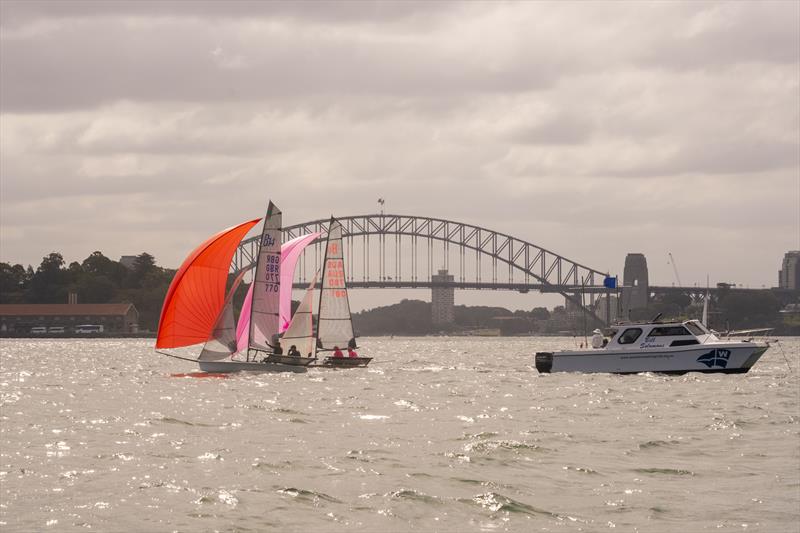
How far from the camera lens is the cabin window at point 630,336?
144 ft

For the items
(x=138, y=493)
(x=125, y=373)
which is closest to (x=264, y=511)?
(x=138, y=493)

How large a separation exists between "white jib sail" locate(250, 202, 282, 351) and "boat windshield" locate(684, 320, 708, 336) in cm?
1453

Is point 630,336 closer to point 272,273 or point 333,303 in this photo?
point 272,273

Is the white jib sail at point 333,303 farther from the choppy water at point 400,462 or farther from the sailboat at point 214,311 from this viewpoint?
the choppy water at point 400,462

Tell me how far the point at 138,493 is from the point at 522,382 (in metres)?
29.0

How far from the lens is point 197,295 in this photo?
4291 centimetres

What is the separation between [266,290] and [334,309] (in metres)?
6.57

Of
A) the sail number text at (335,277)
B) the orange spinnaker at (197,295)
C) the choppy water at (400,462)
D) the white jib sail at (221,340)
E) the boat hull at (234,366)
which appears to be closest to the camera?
the choppy water at (400,462)

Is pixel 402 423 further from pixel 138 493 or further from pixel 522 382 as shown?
pixel 522 382

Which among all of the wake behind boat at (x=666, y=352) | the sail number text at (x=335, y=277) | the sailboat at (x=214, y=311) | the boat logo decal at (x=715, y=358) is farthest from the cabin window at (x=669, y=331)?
the sail number text at (x=335, y=277)

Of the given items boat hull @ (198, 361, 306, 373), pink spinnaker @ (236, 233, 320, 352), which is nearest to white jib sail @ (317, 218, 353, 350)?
pink spinnaker @ (236, 233, 320, 352)

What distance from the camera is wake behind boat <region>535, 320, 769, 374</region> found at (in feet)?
141

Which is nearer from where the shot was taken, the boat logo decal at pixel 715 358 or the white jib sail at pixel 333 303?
the boat logo decal at pixel 715 358

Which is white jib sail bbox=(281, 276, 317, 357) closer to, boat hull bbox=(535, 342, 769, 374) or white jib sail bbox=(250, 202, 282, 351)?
white jib sail bbox=(250, 202, 282, 351)
